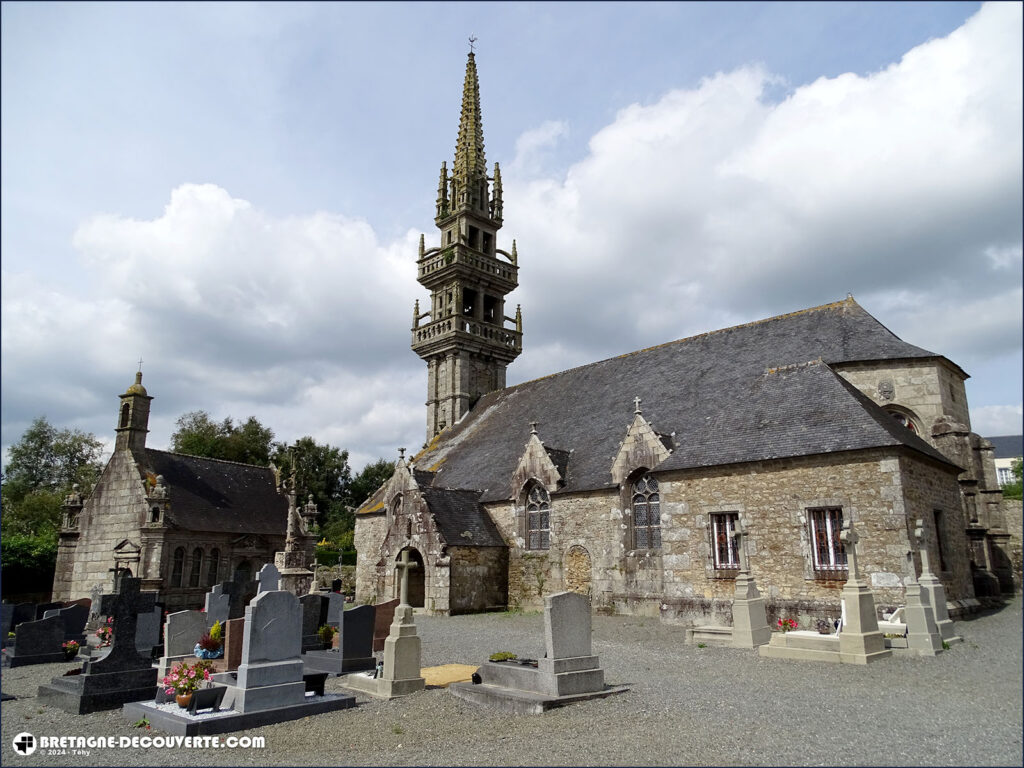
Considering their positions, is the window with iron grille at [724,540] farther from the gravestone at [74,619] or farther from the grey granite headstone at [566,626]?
the gravestone at [74,619]

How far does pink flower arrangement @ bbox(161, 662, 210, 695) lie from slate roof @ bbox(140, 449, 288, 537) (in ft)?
65.0

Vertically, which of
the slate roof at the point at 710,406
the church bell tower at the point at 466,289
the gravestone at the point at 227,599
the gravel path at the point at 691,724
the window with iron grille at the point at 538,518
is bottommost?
the gravel path at the point at 691,724

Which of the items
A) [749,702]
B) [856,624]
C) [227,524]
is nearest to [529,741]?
[749,702]

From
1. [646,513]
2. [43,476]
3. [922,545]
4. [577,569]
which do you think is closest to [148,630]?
[577,569]

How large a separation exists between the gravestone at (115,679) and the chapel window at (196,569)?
18.3 meters

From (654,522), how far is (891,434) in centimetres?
679

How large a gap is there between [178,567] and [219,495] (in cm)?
441

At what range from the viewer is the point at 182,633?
39.6 feet

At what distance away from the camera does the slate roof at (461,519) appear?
2256 centimetres

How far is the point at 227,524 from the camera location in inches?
1131

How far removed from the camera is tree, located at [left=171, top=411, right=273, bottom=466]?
162 ft

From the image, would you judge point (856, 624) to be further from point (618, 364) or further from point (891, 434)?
point (618, 364)

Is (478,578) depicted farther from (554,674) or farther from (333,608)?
(554,674)

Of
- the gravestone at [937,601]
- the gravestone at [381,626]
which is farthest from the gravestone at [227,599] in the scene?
the gravestone at [937,601]
